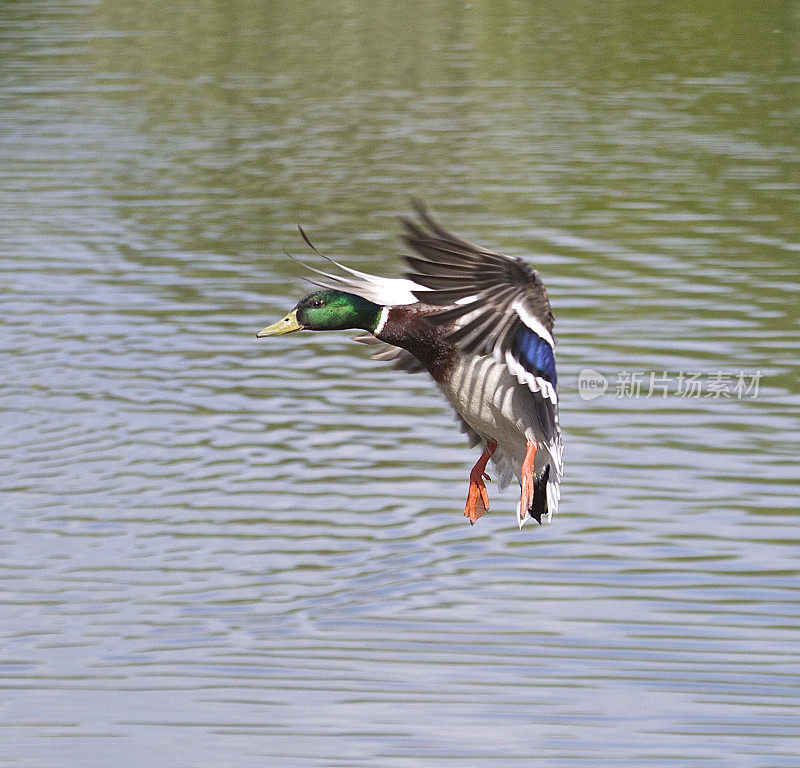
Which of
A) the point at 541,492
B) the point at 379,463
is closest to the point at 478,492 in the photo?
the point at 541,492

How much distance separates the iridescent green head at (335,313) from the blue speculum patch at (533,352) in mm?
446

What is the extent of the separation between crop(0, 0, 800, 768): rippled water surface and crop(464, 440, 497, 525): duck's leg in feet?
3.47

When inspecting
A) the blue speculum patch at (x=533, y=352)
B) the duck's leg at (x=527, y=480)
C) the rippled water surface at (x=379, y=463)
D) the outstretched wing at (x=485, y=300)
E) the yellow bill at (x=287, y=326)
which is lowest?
the rippled water surface at (x=379, y=463)

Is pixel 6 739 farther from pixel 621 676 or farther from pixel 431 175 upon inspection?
pixel 431 175

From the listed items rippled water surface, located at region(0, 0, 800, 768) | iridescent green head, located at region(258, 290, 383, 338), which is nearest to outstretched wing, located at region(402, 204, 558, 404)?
iridescent green head, located at region(258, 290, 383, 338)

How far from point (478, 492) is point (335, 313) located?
0.75m

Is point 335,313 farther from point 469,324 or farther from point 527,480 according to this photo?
point 527,480

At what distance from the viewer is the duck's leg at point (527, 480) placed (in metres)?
5.37

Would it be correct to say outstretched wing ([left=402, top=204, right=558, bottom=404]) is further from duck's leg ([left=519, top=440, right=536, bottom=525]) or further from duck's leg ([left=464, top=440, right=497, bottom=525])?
duck's leg ([left=464, top=440, right=497, bottom=525])

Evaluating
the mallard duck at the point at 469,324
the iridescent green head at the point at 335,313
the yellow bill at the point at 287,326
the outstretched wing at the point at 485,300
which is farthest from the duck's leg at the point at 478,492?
the yellow bill at the point at 287,326

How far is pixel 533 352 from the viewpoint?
5188 millimetres

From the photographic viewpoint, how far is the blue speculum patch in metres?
5.15

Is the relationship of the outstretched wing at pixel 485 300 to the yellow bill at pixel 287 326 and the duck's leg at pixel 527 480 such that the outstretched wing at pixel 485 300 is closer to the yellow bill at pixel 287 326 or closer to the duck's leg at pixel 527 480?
the duck's leg at pixel 527 480

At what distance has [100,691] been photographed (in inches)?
387
